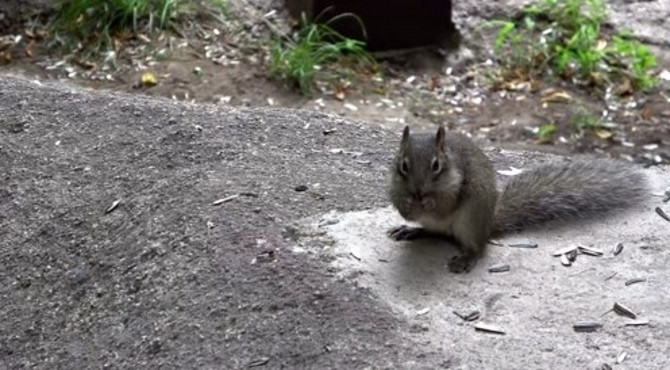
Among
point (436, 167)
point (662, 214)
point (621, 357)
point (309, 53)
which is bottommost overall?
point (309, 53)

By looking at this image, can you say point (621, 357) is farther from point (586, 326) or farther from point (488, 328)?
point (488, 328)

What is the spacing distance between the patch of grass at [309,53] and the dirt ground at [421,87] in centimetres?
9

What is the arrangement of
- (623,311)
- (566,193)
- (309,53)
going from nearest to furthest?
(623,311)
(566,193)
(309,53)

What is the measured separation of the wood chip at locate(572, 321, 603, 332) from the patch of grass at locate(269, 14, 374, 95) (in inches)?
138

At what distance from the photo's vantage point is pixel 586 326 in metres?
3.43

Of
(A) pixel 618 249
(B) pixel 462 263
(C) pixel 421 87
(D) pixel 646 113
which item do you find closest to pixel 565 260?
(A) pixel 618 249

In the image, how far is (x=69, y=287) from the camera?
12.9 feet

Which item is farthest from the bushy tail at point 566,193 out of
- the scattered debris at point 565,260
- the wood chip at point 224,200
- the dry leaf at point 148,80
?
the dry leaf at point 148,80

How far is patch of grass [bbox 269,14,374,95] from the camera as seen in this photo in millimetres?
6781

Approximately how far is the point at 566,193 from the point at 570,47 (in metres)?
3.14

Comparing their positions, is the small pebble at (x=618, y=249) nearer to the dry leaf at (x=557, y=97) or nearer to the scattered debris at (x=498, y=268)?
the scattered debris at (x=498, y=268)

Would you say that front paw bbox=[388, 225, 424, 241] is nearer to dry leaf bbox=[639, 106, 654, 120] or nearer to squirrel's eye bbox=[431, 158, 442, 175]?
squirrel's eye bbox=[431, 158, 442, 175]

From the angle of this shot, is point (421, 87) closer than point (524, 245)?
No

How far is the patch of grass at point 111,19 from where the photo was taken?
7199 mm
